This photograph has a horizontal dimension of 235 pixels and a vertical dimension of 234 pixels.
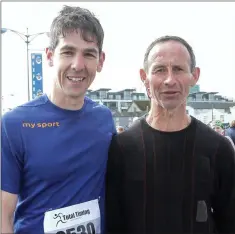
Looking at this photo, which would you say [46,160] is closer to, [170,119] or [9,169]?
[9,169]

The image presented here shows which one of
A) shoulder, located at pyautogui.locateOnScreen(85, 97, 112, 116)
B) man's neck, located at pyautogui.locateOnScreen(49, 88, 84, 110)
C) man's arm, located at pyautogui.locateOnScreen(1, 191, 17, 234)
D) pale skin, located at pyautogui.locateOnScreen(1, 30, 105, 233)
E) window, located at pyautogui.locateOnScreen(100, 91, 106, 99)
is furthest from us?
window, located at pyautogui.locateOnScreen(100, 91, 106, 99)

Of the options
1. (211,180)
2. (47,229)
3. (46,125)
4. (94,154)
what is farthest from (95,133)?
(211,180)

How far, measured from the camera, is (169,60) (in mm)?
Answer: 2227

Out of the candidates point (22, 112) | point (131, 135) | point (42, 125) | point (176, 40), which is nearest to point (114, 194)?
point (131, 135)

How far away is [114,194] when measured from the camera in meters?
2.33

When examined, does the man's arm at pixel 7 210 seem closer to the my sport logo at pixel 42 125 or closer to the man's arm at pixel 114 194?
the my sport logo at pixel 42 125

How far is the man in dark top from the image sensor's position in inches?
85.3

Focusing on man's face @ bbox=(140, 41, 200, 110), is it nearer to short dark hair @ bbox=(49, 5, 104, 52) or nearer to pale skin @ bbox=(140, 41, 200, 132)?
pale skin @ bbox=(140, 41, 200, 132)

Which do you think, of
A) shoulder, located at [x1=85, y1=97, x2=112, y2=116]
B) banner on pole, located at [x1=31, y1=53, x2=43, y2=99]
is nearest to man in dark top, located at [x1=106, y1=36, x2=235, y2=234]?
shoulder, located at [x1=85, y1=97, x2=112, y2=116]

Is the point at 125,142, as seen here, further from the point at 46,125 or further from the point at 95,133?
the point at 46,125

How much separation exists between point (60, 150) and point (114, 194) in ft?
1.69

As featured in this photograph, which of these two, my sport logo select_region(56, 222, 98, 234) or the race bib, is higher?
the race bib

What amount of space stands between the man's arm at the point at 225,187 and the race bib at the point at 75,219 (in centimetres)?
83

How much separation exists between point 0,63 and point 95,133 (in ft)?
2.95
